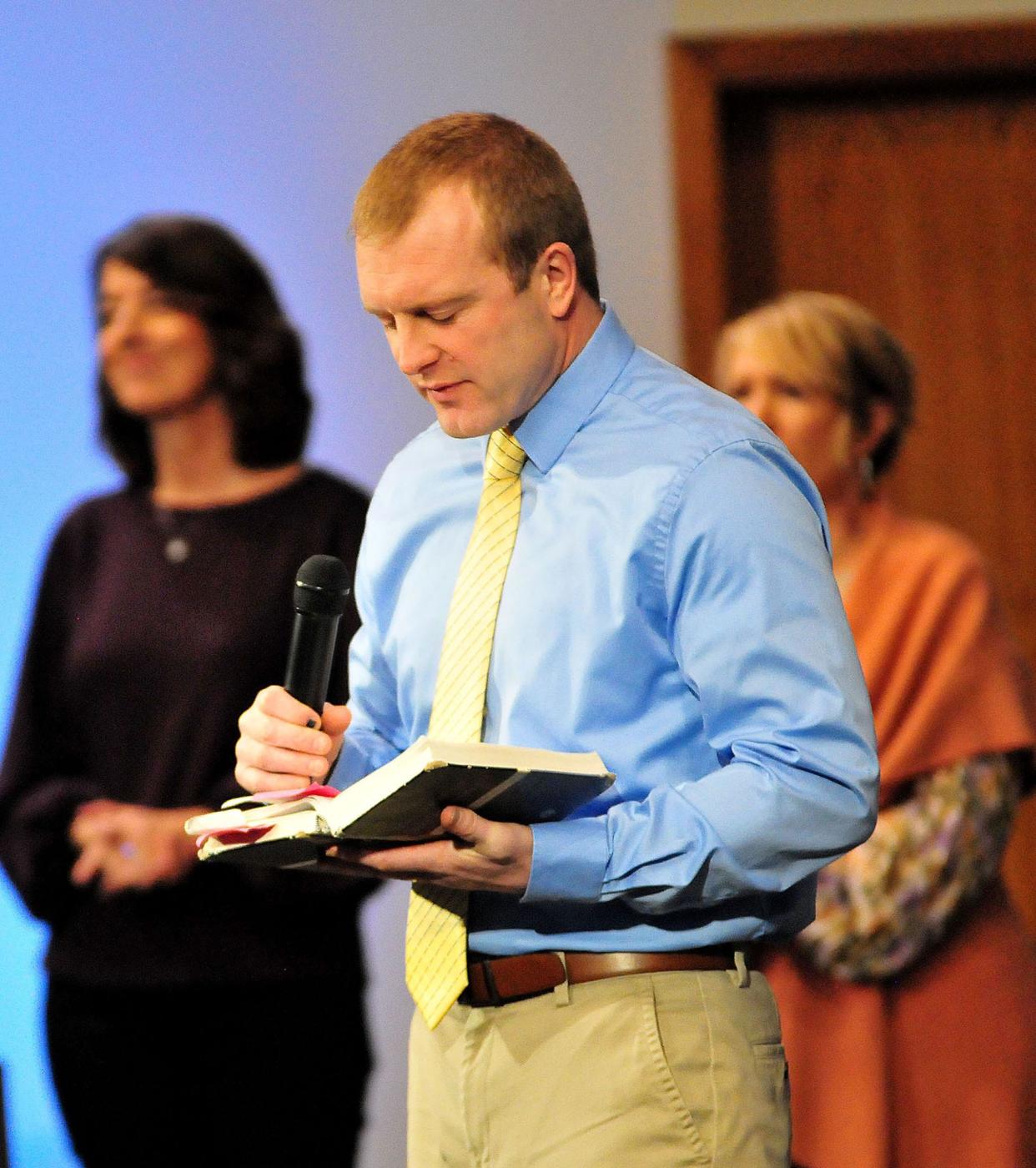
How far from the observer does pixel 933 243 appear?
360cm

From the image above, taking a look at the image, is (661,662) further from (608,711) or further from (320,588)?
(320,588)

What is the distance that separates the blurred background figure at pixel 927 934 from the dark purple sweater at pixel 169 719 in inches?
27.0

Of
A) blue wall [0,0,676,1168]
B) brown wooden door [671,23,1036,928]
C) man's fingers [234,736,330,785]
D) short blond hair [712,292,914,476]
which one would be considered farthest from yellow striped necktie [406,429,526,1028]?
brown wooden door [671,23,1036,928]

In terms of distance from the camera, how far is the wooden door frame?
346 centimetres

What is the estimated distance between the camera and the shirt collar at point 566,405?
153 centimetres

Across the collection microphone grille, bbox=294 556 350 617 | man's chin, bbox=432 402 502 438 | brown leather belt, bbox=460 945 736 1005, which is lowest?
brown leather belt, bbox=460 945 736 1005

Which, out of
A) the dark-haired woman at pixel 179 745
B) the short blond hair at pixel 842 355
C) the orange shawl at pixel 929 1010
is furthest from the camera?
the short blond hair at pixel 842 355

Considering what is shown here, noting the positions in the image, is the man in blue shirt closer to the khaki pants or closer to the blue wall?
the khaki pants

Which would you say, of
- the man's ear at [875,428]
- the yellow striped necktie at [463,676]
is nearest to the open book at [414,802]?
the yellow striped necktie at [463,676]

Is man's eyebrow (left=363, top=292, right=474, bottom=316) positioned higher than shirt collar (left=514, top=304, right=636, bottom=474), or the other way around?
man's eyebrow (left=363, top=292, right=474, bottom=316)

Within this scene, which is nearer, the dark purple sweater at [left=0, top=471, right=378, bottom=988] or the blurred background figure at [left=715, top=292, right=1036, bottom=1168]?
the blurred background figure at [left=715, top=292, right=1036, bottom=1168]

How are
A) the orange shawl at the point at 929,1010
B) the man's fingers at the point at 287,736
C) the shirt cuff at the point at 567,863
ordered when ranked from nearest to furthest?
the shirt cuff at the point at 567,863 → the man's fingers at the point at 287,736 → the orange shawl at the point at 929,1010

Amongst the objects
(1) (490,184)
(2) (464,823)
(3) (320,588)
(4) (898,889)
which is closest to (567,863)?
(2) (464,823)

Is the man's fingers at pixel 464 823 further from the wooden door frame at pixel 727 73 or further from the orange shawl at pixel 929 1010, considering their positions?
the wooden door frame at pixel 727 73
